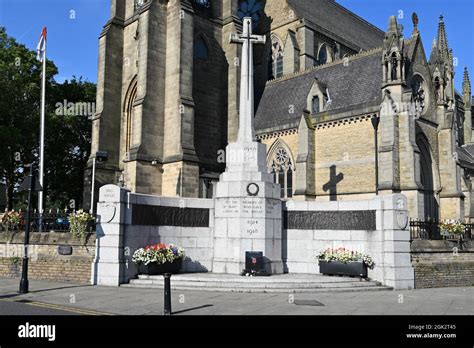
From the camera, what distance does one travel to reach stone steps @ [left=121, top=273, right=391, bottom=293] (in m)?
14.3

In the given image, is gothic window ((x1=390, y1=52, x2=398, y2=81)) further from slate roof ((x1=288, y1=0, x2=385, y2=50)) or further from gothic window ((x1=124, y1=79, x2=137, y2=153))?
gothic window ((x1=124, y1=79, x2=137, y2=153))

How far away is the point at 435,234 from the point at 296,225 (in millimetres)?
7262

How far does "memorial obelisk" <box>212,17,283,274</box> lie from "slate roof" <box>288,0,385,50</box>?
2727 centimetres

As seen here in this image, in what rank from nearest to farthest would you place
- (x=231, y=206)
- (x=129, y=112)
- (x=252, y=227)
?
(x=252, y=227) → (x=231, y=206) → (x=129, y=112)

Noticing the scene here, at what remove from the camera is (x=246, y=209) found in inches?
Answer: 672

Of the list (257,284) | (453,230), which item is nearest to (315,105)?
(453,230)

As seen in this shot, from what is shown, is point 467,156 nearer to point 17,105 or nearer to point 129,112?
point 129,112

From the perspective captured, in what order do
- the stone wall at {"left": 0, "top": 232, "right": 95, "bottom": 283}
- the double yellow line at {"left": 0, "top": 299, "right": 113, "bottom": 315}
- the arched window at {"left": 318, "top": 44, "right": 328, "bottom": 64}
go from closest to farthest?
the double yellow line at {"left": 0, "top": 299, "right": 113, "bottom": 315} → the stone wall at {"left": 0, "top": 232, "right": 95, "bottom": 283} → the arched window at {"left": 318, "top": 44, "right": 328, "bottom": 64}

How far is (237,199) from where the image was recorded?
56.4 ft

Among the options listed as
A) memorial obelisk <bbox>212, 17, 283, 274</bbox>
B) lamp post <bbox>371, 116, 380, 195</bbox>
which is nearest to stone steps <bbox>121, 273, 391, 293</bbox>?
memorial obelisk <bbox>212, 17, 283, 274</bbox>

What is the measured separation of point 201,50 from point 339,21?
2280 cm
